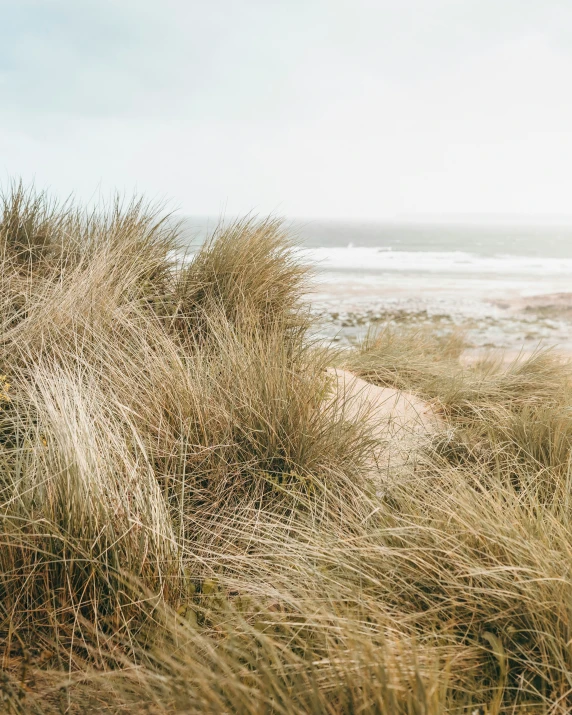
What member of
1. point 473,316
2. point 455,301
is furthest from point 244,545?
point 455,301

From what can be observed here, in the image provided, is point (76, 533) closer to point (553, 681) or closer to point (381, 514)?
point (381, 514)

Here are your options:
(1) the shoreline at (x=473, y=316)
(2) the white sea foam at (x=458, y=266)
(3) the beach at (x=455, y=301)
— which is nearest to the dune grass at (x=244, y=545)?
(3) the beach at (x=455, y=301)

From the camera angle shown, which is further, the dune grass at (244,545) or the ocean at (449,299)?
the ocean at (449,299)

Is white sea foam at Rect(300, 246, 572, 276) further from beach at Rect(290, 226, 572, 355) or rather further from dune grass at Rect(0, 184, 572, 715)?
dune grass at Rect(0, 184, 572, 715)

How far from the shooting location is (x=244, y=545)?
1819 mm

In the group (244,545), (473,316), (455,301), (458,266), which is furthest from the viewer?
(458,266)

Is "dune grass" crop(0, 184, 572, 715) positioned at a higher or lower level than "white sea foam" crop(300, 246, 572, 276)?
lower

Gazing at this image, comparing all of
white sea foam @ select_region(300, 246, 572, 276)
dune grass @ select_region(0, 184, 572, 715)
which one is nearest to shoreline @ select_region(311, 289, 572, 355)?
dune grass @ select_region(0, 184, 572, 715)

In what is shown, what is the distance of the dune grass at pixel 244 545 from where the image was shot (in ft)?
3.69

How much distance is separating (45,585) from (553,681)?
1.18 metres

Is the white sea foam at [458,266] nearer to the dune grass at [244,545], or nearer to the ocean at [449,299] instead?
the ocean at [449,299]

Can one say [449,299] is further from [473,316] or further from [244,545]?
[244,545]

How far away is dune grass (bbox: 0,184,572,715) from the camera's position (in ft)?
3.69

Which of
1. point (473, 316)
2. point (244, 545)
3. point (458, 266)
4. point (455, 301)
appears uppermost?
point (458, 266)
